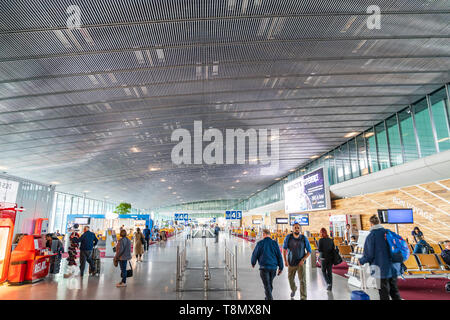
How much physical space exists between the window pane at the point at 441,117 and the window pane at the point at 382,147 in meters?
4.06

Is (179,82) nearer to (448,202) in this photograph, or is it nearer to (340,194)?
(448,202)

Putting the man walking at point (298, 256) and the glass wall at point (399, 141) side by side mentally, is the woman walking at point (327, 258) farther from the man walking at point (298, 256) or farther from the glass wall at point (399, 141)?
the glass wall at point (399, 141)

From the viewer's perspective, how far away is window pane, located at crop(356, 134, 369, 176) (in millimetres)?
19391

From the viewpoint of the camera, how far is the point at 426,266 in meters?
8.27

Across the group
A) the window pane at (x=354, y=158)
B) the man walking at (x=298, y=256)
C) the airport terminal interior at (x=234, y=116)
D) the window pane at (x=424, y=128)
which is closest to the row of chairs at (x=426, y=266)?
the airport terminal interior at (x=234, y=116)

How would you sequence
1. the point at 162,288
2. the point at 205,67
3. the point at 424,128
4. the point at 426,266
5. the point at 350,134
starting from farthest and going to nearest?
the point at 350,134
the point at 424,128
the point at 205,67
the point at 426,266
the point at 162,288

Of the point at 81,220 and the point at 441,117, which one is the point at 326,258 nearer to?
the point at 441,117

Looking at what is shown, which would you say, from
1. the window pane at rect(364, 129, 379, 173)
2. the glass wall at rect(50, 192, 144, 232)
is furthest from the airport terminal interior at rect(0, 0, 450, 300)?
the glass wall at rect(50, 192, 144, 232)

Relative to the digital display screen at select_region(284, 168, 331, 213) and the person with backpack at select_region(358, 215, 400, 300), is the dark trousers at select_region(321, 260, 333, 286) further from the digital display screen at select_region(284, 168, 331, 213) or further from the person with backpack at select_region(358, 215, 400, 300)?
the digital display screen at select_region(284, 168, 331, 213)

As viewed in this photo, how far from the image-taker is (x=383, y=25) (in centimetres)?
830

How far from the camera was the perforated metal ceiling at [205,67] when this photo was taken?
7734 millimetres

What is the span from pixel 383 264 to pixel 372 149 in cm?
1625

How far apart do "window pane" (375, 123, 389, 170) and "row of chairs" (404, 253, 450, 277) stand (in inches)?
365

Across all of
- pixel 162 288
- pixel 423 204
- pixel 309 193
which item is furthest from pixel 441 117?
pixel 162 288
